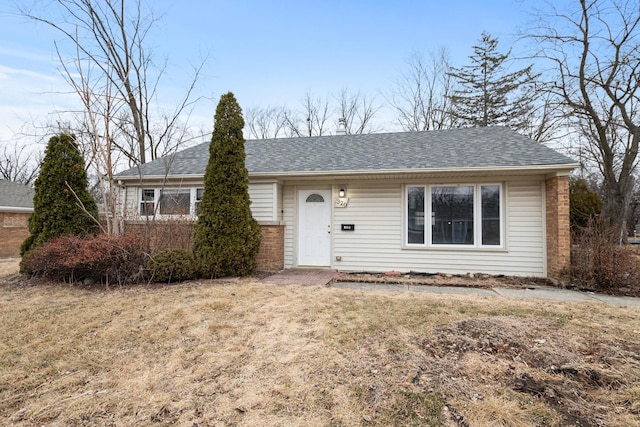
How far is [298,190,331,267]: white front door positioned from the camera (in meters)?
8.34

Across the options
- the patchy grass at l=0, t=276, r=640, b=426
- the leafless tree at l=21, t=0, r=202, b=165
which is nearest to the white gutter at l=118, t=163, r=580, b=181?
the leafless tree at l=21, t=0, r=202, b=165

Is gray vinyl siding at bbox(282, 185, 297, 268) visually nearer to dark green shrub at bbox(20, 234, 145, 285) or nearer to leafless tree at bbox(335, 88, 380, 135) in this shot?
dark green shrub at bbox(20, 234, 145, 285)

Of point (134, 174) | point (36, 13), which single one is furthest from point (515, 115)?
point (36, 13)

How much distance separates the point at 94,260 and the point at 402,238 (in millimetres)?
6481

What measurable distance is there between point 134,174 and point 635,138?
17448 mm

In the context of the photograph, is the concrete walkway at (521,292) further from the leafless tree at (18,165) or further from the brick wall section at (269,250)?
the leafless tree at (18,165)

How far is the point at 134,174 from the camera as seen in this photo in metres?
9.26

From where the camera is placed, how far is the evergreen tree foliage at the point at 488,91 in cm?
1814

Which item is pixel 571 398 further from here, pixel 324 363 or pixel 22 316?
pixel 22 316

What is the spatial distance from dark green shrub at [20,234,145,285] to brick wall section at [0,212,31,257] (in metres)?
9.43

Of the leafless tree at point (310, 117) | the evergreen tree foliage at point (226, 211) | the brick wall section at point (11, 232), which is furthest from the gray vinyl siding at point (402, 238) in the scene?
the leafless tree at point (310, 117)

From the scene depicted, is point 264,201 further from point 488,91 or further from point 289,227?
point 488,91

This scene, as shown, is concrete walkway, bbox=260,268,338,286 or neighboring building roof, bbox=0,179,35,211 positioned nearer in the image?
concrete walkway, bbox=260,268,338,286

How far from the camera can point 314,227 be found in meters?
8.41
